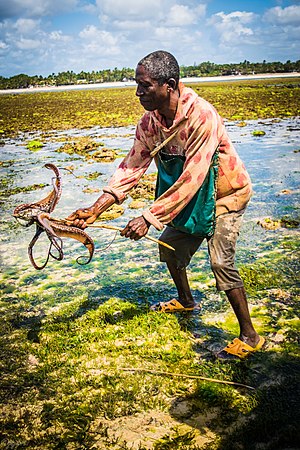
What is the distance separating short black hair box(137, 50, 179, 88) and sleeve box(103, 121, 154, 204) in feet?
1.61

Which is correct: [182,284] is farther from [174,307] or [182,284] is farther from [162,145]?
[162,145]

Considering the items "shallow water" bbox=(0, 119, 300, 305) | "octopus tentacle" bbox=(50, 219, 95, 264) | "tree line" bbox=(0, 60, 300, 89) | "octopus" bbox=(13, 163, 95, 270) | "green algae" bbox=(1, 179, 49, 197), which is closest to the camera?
"octopus" bbox=(13, 163, 95, 270)

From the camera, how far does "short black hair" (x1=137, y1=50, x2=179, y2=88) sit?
220 centimetres

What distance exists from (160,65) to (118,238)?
288 centimetres

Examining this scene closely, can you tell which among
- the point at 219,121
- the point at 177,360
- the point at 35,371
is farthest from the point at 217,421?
the point at 219,121

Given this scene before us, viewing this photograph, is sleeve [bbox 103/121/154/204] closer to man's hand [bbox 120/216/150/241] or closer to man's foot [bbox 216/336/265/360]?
man's hand [bbox 120/216/150/241]

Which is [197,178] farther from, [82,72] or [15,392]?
[82,72]

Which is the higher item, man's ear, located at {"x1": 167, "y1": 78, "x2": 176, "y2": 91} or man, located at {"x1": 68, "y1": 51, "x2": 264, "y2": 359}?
man's ear, located at {"x1": 167, "y1": 78, "x2": 176, "y2": 91}

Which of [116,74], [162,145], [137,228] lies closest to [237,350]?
[137,228]

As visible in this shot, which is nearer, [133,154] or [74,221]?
[74,221]

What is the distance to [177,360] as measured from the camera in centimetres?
262

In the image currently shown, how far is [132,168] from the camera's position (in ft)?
9.09

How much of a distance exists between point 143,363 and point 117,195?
3.76 ft

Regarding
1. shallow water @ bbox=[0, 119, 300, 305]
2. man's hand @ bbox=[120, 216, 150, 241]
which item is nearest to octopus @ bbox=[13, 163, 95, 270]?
man's hand @ bbox=[120, 216, 150, 241]
